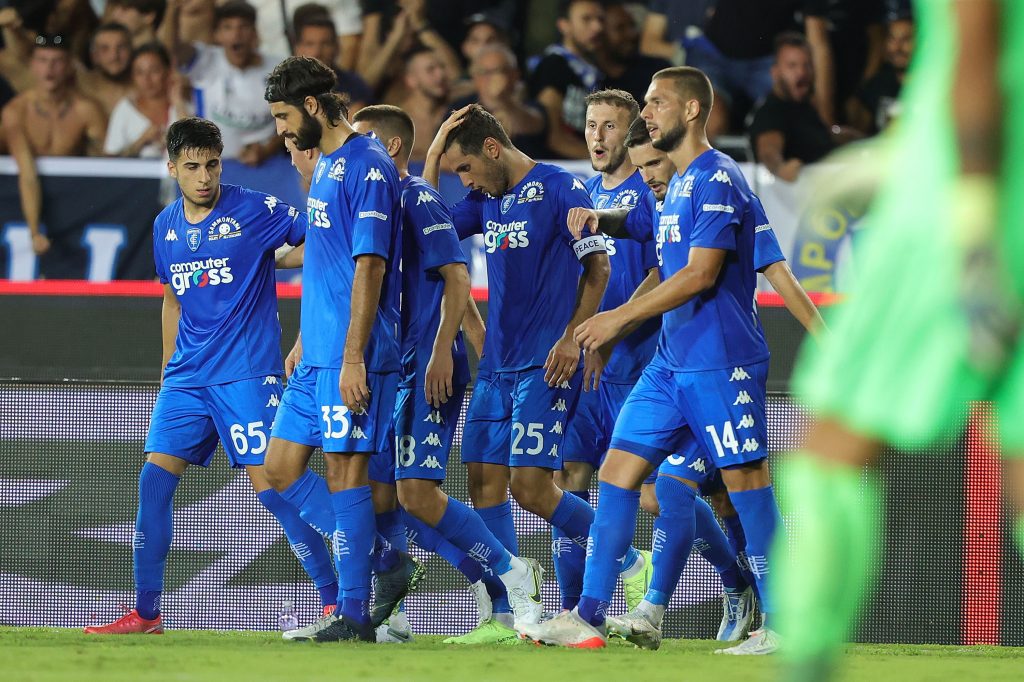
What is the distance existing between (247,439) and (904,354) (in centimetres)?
371

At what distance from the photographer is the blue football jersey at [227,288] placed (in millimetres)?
5770

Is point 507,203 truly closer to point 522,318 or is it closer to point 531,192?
point 531,192

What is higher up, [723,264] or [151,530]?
[723,264]

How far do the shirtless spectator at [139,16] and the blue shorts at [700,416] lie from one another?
6192 millimetres

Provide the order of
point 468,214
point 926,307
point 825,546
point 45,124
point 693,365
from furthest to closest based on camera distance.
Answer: point 45,124 → point 468,214 → point 693,365 → point 825,546 → point 926,307

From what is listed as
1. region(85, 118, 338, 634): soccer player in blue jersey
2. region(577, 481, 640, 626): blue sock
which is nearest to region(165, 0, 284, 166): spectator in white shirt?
region(85, 118, 338, 634): soccer player in blue jersey

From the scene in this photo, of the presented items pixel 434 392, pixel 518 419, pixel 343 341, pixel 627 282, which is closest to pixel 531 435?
pixel 518 419

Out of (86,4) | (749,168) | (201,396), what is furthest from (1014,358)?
(86,4)

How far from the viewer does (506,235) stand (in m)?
5.80

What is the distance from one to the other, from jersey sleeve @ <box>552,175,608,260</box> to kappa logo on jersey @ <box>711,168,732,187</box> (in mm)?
774

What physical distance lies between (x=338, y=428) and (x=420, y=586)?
1508mm

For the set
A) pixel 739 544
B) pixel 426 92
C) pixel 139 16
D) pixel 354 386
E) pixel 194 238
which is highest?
pixel 139 16

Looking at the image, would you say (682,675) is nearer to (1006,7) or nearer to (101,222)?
(1006,7)

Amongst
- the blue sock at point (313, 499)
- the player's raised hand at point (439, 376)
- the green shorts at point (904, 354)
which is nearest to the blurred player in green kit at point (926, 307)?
the green shorts at point (904, 354)
